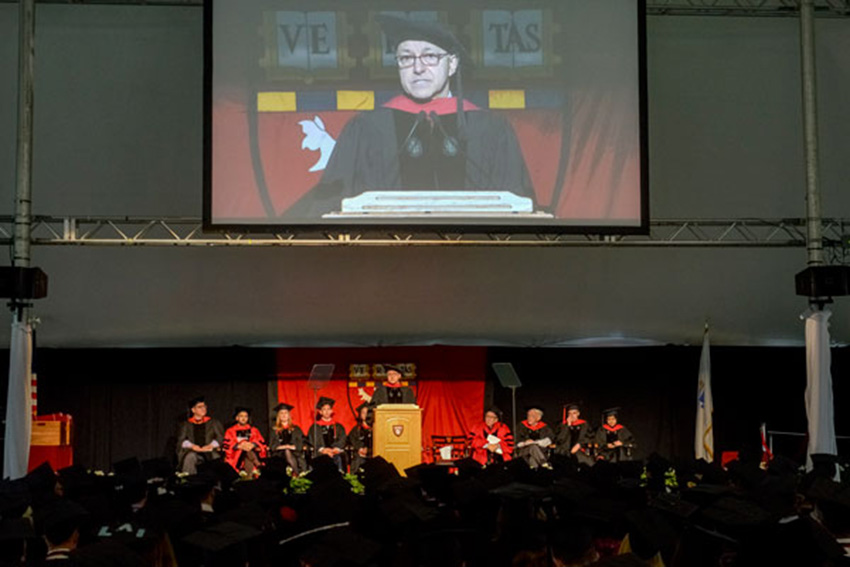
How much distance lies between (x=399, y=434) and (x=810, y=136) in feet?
20.9

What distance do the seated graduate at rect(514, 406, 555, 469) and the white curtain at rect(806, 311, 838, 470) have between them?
11.9 feet

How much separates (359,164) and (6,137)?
5990 millimetres

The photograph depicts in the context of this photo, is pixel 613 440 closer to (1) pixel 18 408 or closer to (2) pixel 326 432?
(2) pixel 326 432

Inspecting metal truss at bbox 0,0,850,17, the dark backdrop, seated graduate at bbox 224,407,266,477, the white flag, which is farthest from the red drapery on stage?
metal truss at bbox 0,0,850,17

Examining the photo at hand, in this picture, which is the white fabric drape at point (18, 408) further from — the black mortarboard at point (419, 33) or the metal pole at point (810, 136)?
the metal pole at point (810, 136)

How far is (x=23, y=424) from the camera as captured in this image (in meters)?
12.5

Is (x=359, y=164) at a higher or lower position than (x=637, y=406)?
higher

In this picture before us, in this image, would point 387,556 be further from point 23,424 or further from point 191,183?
point 191,183

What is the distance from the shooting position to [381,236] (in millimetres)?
16812

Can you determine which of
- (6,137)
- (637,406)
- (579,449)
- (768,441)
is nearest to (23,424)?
(6,137)

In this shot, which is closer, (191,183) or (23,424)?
(23,424)

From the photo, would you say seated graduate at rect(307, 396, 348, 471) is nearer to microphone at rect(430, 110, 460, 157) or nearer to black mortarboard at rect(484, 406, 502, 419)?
black mortarboard at rect(484, 406, 502, 419)

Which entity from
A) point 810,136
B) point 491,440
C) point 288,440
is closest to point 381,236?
point 288,440

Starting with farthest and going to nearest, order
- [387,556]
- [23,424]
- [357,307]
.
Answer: [357,307] → [23,424] → [387,556]
